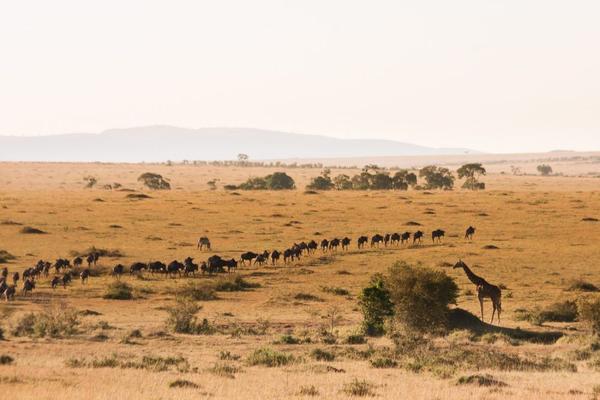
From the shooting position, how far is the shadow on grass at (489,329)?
98.1ft

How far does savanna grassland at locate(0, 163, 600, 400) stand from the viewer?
2097 cm

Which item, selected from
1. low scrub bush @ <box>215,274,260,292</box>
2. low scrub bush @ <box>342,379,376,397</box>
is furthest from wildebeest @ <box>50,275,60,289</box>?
low scrub bush @ <box>342,379,376,397</box>

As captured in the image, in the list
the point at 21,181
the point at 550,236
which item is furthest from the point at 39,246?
the point at 21,181

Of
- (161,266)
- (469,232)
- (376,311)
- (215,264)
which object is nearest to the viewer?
(376,311)

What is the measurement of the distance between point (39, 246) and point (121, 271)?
12.3 metres

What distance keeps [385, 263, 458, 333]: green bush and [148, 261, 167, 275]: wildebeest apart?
57.5 feet

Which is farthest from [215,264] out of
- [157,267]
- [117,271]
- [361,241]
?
[361,241]

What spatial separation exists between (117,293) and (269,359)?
580 inches

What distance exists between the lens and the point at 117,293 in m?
37.5

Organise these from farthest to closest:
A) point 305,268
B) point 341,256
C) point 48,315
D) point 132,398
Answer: point 341,256
point 305,268
point 48,315
point 132,398

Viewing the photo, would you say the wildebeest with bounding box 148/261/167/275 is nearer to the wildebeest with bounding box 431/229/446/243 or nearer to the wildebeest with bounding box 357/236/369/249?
the wildebeest with bounding box 357/236/369/249

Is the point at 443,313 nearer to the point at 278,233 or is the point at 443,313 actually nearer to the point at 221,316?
the point at 221,316

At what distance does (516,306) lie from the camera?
36344 mm

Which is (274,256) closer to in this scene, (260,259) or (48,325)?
(260,259)
